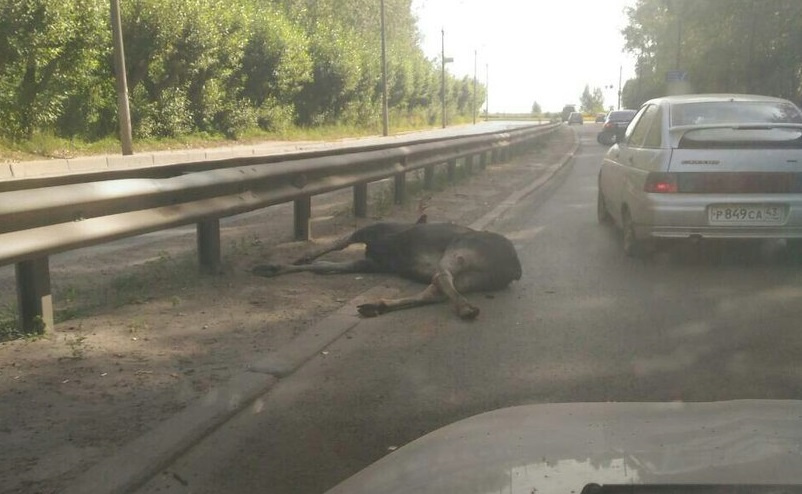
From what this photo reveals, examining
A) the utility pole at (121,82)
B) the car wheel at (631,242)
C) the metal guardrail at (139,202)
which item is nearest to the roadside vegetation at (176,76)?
the utility pole at (121,82)

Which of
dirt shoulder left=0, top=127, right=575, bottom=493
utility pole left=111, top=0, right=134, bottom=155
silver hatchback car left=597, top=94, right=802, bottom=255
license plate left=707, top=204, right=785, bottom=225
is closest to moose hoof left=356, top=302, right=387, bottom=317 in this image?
dirt shoulder left=0, top=127, right=575, bottom=493

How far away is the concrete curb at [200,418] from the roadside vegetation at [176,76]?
65.2 ft

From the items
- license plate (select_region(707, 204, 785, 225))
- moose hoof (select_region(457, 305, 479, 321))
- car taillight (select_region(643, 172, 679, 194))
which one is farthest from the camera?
car taillight (select_region(643, 172, 679, 194))

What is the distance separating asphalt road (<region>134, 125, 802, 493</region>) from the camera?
379 cm

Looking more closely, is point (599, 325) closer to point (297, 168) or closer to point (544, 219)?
point (297, 168)

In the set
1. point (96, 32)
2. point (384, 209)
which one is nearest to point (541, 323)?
point (384, 209)

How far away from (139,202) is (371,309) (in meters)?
1.67

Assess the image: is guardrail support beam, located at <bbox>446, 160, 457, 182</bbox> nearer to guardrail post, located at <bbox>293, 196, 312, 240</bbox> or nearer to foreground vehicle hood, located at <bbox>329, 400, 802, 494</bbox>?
guardrail post, located at <bbox>293, 196, 312, 240</bbox>

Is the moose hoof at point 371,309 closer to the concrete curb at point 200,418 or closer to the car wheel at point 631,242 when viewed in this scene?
the concrete curb at point 200,418

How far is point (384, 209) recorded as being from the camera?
11.2 meters

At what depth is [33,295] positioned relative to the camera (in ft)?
16.8

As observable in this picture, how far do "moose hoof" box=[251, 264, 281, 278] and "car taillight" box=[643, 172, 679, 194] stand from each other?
11.0 feet

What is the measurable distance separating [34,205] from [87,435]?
1.58 metres

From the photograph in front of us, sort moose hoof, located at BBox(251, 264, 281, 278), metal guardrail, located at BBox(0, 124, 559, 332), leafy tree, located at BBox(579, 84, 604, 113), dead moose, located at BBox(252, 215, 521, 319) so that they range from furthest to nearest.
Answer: leafy tree, located at BBox(579, 84, 604, 113)
moose hoof, located at BBox(251, 264, 281, 278)
dead moose, located at BBox(252, 215, 521, 319)
metal guardrail, located at BBox(0, 124, 559, 332)
